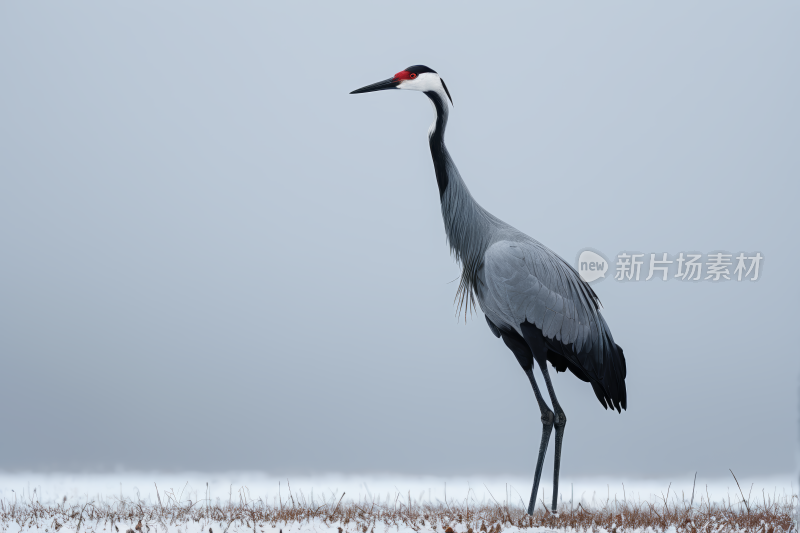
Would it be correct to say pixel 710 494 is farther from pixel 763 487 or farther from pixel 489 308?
pixel 489 308

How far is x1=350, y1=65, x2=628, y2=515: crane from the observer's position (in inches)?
167

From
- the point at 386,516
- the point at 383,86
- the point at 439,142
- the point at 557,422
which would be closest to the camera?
the point at 386,516

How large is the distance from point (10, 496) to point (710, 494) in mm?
5004

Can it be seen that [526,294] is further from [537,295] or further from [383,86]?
[383,86]

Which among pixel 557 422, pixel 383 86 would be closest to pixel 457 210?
pixel 383 86

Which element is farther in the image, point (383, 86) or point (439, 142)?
point (383, 86)

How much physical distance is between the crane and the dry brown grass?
41cm

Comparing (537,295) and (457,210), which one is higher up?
(457,210)

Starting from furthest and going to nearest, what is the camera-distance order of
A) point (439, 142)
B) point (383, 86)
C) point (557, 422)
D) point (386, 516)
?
point (383, 86), point (439, 142), point (557, 422), point (386, 516)

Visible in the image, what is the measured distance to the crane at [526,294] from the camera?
4.24 metres

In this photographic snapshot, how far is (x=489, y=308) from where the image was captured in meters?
4.41

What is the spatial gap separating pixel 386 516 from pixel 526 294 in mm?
1598

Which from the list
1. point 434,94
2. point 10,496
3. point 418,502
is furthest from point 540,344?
point 10,496

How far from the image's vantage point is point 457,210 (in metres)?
4.54
